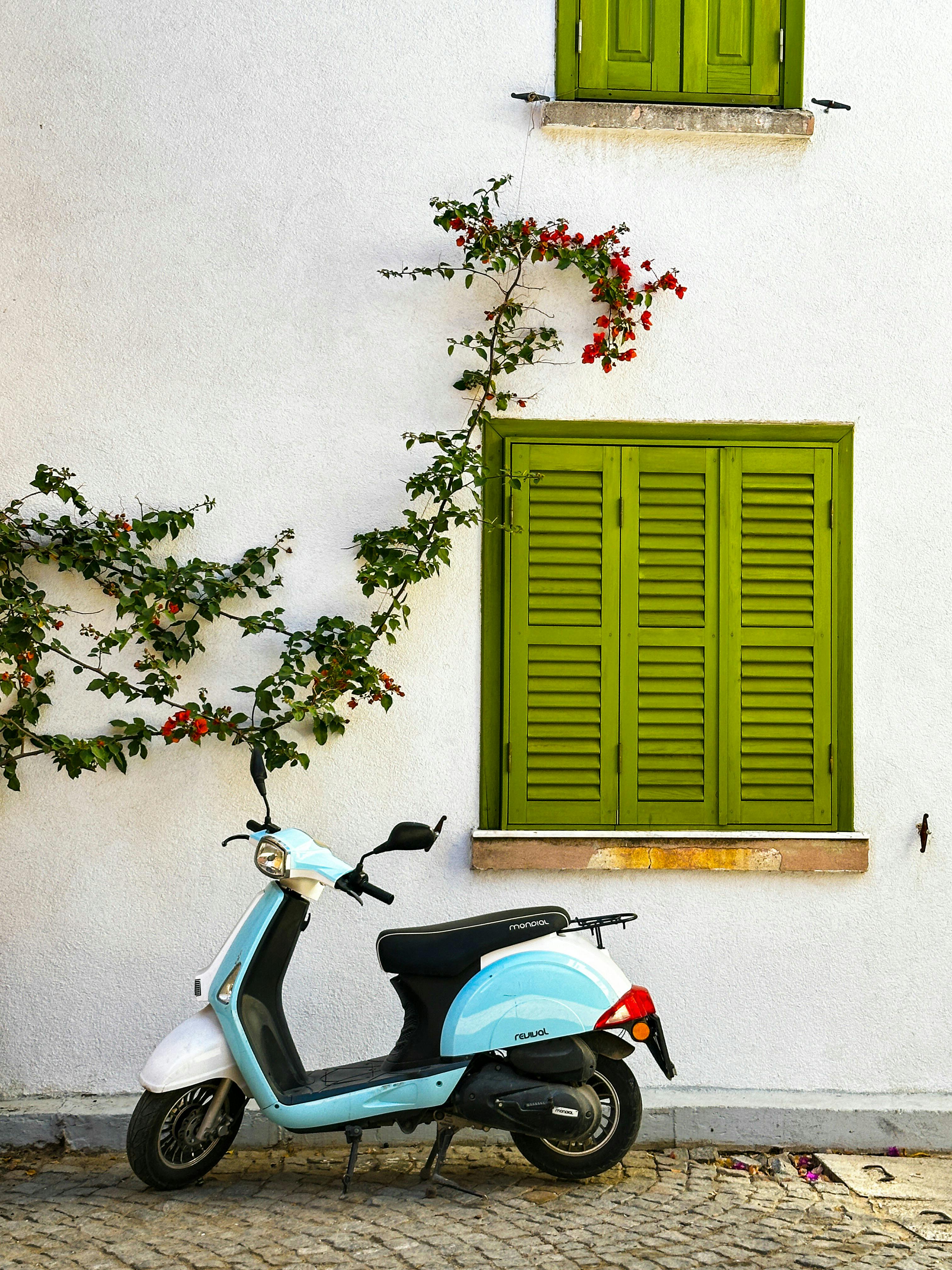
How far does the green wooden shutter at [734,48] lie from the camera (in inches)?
211

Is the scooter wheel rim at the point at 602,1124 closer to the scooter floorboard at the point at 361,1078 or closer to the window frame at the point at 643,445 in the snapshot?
the scooter floorboard at the point at 361,1078

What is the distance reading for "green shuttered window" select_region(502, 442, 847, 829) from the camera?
17.2ft

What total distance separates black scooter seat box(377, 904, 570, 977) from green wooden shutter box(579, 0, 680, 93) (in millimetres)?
3471

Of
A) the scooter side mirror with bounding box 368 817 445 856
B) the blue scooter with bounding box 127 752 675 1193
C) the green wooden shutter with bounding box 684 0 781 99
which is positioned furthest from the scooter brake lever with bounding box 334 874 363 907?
the green wooden shutter with bounding box 684 0 781 99

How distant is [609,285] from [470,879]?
252 cm

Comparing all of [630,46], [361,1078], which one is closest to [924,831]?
[361,1078]

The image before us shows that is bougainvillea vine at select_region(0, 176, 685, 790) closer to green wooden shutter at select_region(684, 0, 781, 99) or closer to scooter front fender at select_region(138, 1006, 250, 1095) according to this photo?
green wooden shutter at select_region(684, 0, 781, 99)

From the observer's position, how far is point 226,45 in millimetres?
5207

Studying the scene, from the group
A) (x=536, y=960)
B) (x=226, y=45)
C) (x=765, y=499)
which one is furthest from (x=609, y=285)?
(x=536, y=960)

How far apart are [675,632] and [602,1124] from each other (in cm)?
201

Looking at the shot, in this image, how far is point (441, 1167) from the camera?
4.39 metres

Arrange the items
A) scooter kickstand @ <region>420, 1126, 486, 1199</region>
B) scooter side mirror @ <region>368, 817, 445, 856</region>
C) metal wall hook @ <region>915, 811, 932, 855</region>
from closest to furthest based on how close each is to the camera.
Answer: scooter side mirror @ <region>368, 817, 445, 856</region> → scooter kickstand @ <region>420, 1126, 486, 1199</region> → metal wall hook @ <region>915, 811, 932, 855</region>

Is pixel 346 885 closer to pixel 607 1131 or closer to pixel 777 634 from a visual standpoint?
pixel 607 1131

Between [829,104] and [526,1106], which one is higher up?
[829,104]
